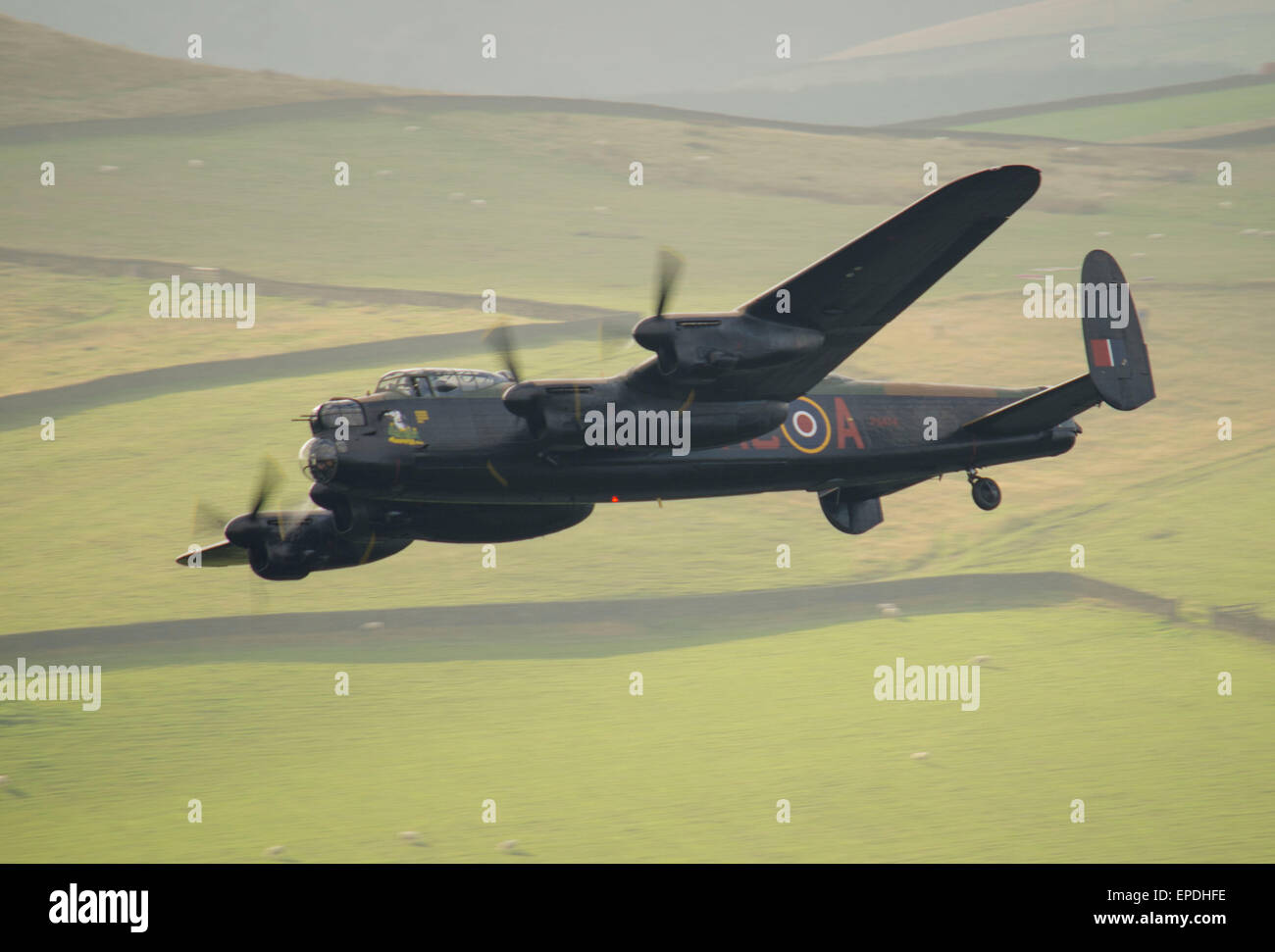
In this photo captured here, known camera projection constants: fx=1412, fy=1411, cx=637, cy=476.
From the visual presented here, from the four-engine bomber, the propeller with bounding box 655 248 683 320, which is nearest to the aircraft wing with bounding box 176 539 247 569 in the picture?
the four-engine bomber

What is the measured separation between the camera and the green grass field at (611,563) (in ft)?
234

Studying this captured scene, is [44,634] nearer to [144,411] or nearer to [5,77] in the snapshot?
[144,411]

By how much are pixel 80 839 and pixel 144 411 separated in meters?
55.6

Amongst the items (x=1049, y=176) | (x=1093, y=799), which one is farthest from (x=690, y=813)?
(x=1049, y=176)

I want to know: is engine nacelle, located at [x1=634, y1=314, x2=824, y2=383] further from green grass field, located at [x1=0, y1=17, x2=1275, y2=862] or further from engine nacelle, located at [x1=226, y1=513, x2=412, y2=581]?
green grass field, located at [x1=0, y1=17, x2=1275, y2=862]

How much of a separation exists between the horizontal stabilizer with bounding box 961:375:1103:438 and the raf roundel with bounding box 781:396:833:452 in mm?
3810

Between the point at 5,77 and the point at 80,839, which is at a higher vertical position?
the point at 5,77

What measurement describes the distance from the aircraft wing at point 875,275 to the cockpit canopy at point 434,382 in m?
3.89

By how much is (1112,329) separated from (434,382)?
624 inches

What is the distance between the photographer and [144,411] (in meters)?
117

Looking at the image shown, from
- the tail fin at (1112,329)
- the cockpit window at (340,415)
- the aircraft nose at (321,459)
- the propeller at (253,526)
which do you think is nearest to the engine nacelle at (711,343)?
the cockpit window at (340,415)

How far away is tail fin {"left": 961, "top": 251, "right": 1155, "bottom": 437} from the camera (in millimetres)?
32719

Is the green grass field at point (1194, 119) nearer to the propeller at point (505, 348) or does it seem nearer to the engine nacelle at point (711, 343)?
the propeller at point (505, 348)
